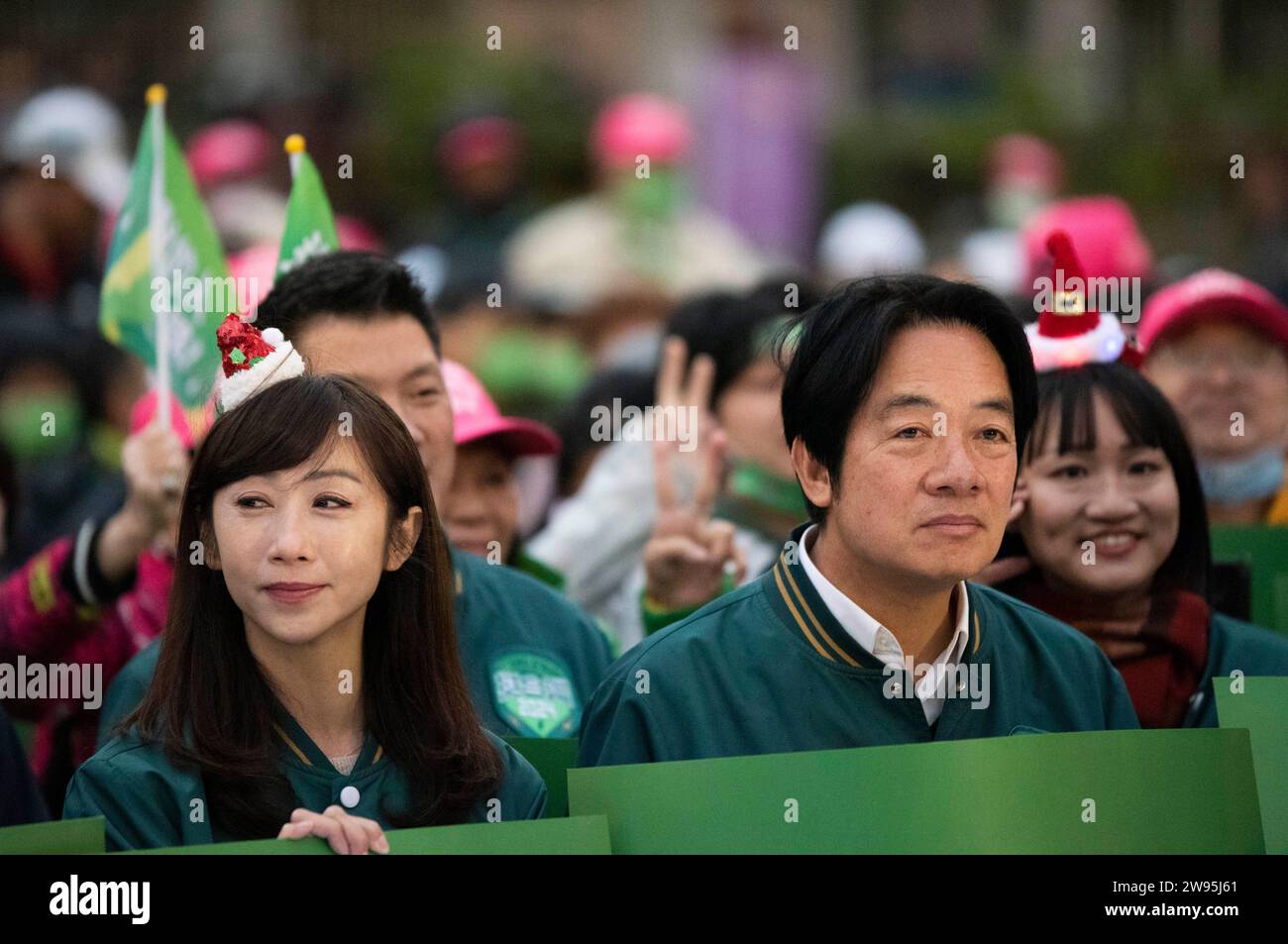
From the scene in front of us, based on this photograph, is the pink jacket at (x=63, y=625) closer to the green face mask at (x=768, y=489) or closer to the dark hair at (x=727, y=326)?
the green face mask at (x=768, y=489)

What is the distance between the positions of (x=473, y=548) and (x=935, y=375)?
182 centimetres

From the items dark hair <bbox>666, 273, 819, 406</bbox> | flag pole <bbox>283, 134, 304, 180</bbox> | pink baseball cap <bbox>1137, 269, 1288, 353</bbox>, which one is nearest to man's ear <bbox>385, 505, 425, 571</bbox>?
flag pole <bbox>283, 134, 304, 180</bbox>

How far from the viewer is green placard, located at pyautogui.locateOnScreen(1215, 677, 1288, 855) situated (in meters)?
3.54

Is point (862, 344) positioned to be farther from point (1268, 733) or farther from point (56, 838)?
point (56, 838)

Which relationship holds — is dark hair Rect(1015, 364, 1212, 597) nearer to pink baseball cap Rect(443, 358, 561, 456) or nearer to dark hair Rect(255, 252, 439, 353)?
pink baseball cap Rect(443, 358, 561, 456)

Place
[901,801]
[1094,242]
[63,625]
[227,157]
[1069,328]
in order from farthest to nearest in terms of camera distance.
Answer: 1. [227,157]
2. [1094,242]
3. [63,625]
4. [1069,328]
5. [901,801]

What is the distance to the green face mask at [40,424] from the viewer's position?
7891 millimetres

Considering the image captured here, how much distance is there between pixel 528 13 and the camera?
17.5 m

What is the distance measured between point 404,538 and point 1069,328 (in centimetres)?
183

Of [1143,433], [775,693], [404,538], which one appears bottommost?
[775,693]

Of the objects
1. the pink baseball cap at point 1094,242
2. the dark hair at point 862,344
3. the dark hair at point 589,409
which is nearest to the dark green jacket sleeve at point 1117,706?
the dark hair at point 862,344

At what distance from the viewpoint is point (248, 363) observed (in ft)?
12.4

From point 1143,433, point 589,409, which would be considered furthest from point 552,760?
point 589,409

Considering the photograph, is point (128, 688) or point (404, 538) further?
point (128, 688)
